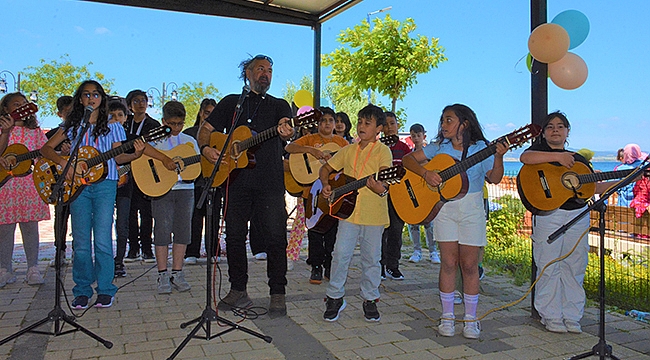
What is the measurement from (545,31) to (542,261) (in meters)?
1.99

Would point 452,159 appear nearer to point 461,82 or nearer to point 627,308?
point 627,308

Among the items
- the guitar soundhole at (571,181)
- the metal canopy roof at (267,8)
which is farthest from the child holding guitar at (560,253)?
the metal canopy roof at (267,8)

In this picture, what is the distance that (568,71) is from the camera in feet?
16.3

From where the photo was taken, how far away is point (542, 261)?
13.9 ft

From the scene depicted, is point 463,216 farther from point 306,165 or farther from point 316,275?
point 306,165

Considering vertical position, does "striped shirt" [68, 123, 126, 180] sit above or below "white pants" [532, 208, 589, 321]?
above

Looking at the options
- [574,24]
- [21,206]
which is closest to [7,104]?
[21,206]

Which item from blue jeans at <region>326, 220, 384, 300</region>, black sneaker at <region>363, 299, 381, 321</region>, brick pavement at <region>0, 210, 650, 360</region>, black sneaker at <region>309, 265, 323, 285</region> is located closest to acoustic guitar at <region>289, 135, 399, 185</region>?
black sneaker at <region>309, 265, 323, 285</region>

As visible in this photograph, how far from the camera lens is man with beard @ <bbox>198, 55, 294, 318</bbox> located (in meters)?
4.39

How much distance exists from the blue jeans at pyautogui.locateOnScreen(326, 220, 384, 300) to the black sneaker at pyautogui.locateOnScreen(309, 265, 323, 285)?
1.40m

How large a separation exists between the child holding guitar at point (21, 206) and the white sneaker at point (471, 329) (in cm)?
440

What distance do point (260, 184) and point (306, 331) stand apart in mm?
1287

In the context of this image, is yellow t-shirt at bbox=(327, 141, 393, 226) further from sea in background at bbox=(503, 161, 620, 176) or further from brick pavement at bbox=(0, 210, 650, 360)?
sea in background at bbox=(503, 161, 620, 176)

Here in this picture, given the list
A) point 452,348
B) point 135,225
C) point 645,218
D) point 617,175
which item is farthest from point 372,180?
point 645,218
